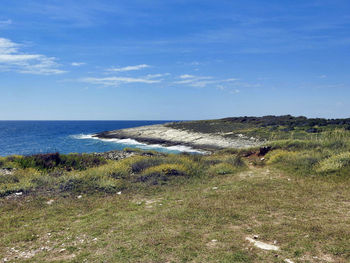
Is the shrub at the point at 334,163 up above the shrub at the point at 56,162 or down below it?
above

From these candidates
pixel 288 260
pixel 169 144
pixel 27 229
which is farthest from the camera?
pixel 169 144

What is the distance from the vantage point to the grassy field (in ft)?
18.5

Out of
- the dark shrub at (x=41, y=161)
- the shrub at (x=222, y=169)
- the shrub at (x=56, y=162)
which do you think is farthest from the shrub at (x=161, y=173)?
the dark shrub at (x=41, y=161)

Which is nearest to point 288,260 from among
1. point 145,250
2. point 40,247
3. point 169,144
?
point 145,250

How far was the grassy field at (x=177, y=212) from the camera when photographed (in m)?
5.63

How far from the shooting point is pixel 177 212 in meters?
8.04

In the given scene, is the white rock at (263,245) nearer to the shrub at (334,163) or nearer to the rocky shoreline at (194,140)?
the shrub at (334,163)

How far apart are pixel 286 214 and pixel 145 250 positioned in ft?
14.6

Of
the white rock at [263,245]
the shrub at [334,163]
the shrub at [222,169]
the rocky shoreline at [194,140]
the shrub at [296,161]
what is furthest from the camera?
the rocky shoreline at [194,140]

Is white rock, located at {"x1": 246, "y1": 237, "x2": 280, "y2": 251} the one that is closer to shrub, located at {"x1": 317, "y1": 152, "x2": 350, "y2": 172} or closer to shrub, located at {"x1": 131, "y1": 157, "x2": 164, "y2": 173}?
shrub, located at {"x1": 317, "y1": 152, "x2": 350, "y2": 172}

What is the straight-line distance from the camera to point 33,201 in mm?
9703

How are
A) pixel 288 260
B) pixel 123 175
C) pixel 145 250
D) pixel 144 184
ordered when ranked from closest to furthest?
pixel 288 260, pixel 145 250, pixel 144 184, pixel 123 175

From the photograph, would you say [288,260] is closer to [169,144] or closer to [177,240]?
[177,240]

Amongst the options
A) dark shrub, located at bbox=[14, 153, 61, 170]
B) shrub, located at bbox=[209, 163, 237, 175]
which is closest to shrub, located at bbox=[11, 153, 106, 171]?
dark shrub, located at bbox=[14, 153, 61, 170]
